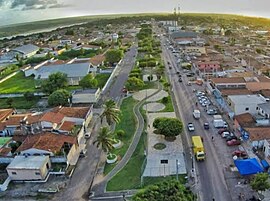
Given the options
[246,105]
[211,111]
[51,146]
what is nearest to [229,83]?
[211,111]

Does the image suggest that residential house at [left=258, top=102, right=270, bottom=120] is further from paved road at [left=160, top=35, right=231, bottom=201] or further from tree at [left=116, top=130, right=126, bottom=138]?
tree at [left=116, top=130, right=126, bottom=138]

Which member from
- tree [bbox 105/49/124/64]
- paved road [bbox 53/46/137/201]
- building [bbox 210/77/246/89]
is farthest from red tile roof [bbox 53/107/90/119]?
tree [bbox 105/49/124/64]

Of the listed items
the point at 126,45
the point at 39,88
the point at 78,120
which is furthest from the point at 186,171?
the point at 126,45

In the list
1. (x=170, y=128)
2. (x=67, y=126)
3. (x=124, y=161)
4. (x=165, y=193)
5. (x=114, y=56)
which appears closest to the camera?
(x=165, y=193)

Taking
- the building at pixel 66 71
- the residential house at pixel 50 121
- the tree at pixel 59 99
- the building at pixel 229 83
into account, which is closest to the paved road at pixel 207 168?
the building at pixel 229 83

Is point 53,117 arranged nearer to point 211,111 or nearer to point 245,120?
point 211,111

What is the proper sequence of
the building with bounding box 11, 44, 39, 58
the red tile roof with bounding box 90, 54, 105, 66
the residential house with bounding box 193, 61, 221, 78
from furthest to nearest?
the building with bounding box 11, 44, 39, 58 → the red tile roof with bounding box 90, 54, 105, 66 → the residential house with bounding box 193, 61, 221, 78

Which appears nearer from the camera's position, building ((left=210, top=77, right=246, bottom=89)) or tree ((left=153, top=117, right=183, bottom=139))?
tree ((left=153, top=117, right=183, bottom=139))
